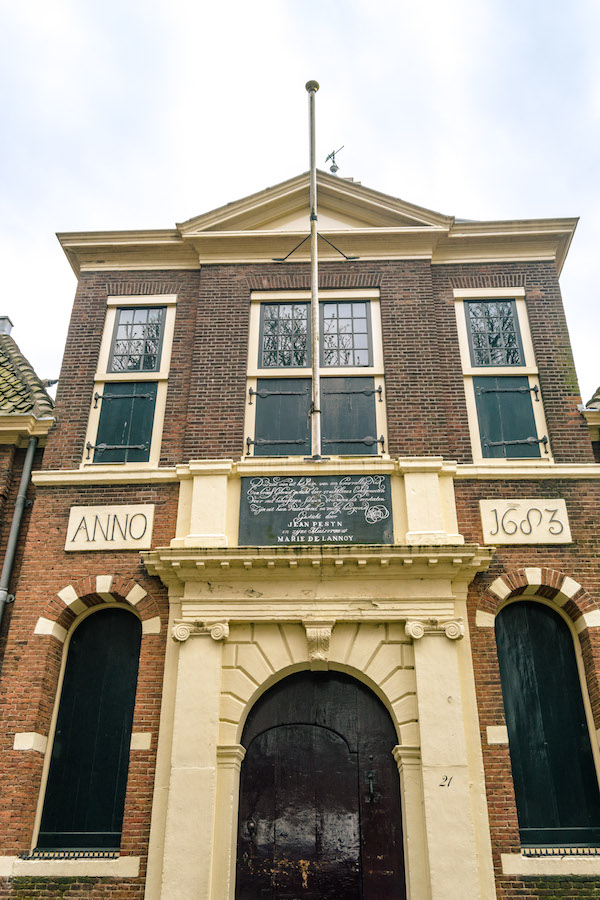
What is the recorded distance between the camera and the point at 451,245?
1229 centimetres

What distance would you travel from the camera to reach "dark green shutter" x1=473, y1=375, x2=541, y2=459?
10.9 m

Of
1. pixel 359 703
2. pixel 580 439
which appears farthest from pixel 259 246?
pixel 359 703

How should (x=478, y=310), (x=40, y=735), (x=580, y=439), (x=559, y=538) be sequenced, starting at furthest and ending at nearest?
(x=478, y=310) < (x=580, y=439) < (x=559, y=538) < (x=40, y=735)

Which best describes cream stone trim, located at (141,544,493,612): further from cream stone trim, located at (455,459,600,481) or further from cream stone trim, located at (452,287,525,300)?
cream stone trim, located at (452,287,525,300)

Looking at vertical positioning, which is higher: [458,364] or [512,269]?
[512,269]

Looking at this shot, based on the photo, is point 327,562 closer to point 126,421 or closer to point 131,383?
point 126,421

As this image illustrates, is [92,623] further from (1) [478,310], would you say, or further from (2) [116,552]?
(1) [478,310]

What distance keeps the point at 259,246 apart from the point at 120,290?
2501mm

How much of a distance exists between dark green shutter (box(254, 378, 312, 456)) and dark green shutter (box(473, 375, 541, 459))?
2688 millimetres

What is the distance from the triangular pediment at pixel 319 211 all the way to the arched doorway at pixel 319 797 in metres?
7.49

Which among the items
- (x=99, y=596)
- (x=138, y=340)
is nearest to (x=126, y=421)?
(x=138, y=340)

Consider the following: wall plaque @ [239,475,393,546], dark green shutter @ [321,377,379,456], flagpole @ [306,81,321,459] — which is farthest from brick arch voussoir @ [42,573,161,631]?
dark green shutter @ [321,377,379,456]

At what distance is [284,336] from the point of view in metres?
11.8

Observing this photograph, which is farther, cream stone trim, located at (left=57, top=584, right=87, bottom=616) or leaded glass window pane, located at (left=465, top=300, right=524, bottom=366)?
leaded glass window pane, located at (left=465, top=300, right=524, bottom=366)
